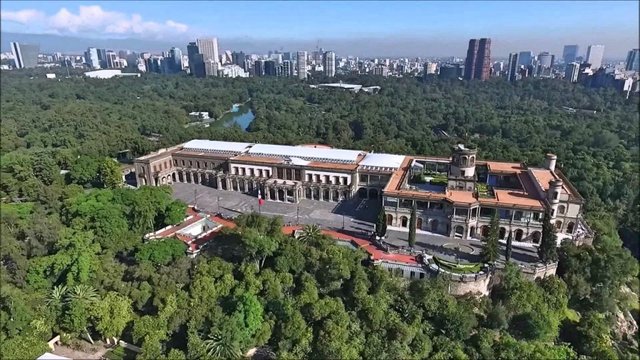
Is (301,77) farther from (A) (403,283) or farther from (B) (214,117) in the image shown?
(A) (403,283)

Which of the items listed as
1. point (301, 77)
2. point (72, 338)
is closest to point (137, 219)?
point (72, 338)

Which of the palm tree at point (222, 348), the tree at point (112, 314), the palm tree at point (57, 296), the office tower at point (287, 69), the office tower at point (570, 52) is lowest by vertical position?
the palm tree at point (222, 348)

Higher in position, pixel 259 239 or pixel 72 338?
pixel 259 239

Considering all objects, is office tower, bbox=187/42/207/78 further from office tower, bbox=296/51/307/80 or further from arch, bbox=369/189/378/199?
arch, bbox=369/189/378/199

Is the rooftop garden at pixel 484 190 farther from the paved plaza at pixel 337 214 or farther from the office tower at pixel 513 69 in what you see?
the office tower at pixel 513 69

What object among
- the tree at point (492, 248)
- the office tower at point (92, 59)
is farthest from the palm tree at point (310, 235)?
the office tower at point (92, 59)

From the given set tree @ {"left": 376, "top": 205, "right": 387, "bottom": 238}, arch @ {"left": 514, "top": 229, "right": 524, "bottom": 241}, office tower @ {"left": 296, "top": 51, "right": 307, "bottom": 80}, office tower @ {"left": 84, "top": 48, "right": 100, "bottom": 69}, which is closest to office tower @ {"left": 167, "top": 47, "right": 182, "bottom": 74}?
office tower @ {"left": 296, "top": 51, "right": 307, "bottom": 80}

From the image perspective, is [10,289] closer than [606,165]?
Yes
